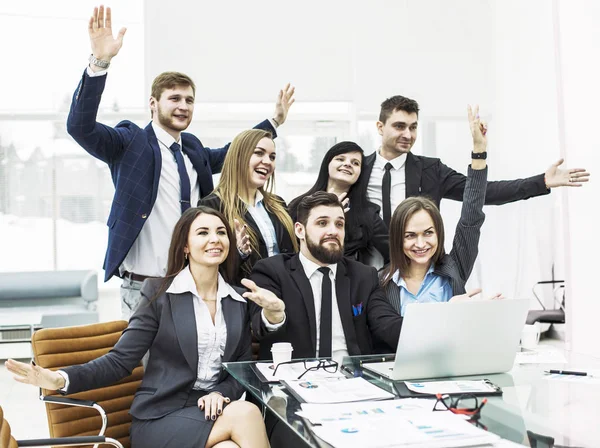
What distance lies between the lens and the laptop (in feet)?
6.92

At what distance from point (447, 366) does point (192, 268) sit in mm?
1055

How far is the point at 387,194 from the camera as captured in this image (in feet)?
12.0

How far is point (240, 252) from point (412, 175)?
1138mm

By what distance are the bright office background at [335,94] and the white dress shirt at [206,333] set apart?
271cm

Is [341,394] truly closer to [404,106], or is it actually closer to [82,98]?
[82,98]

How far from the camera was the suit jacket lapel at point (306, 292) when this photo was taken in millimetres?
2801

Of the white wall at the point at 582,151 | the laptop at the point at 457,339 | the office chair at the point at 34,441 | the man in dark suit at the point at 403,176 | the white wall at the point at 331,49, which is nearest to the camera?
the office chair at the point at 34,441

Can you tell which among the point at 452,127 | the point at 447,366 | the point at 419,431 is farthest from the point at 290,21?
the point at 419,431

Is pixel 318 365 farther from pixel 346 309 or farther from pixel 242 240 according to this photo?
pixel 242 240

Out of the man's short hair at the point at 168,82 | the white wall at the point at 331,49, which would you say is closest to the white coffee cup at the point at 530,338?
the man's short hair at the point at 168,82

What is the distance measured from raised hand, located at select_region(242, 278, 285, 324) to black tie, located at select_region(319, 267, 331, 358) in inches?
9.1

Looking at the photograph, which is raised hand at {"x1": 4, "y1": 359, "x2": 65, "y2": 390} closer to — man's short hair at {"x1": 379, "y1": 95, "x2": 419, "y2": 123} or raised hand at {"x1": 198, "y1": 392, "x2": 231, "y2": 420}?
raised hand at {"x1": 198, "y1": 392, "x2": 231, "y2": 420}

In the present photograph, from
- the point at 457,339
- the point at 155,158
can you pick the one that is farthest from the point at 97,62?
the point at 457,339

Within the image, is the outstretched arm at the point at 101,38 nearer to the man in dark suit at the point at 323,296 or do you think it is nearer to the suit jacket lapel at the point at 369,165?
the man in dark suit at the point at 323,296
